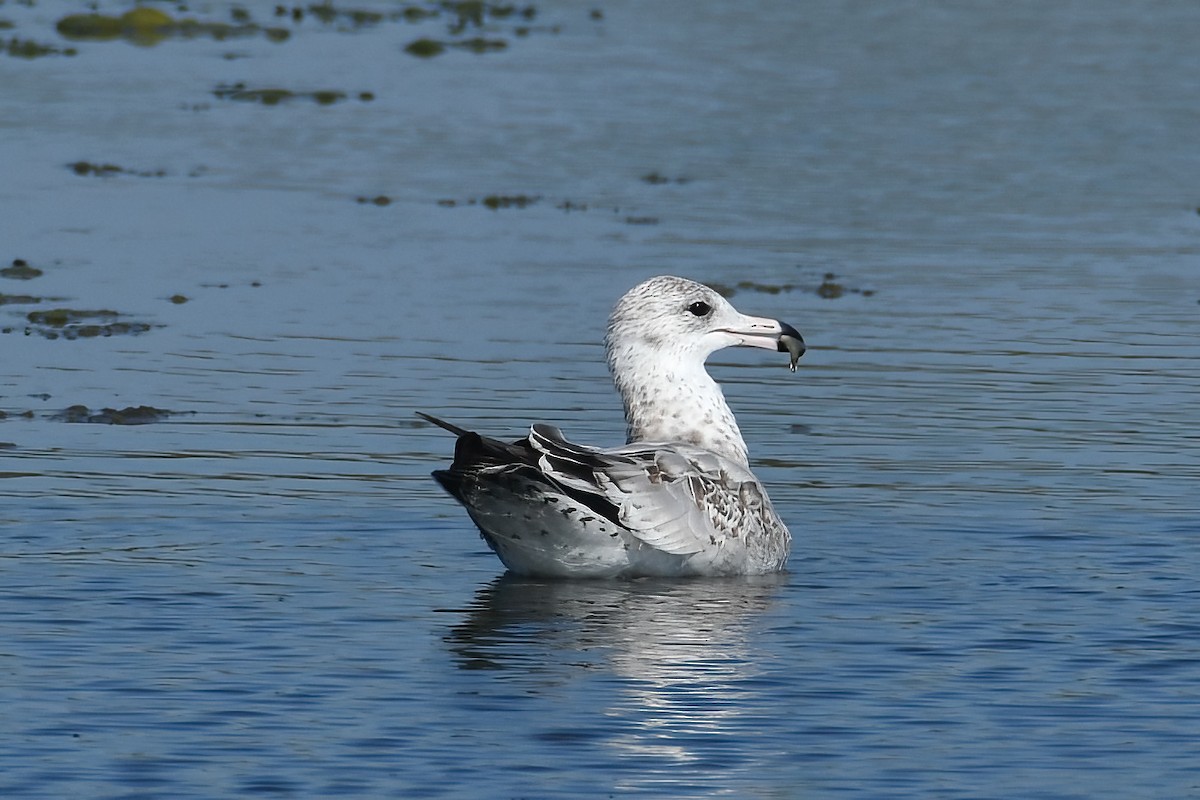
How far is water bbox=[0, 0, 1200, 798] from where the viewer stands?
8422mm

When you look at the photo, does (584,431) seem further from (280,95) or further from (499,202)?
(280,95)

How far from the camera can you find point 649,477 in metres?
10.7

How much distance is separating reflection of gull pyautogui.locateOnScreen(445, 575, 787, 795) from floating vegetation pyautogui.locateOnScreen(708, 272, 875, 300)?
7.06m

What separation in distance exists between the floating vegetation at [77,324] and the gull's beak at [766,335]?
5851 millimetres

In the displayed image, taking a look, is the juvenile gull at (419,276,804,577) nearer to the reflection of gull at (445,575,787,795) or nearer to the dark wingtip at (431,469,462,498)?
the dark wingtip at (431,469,462,498)

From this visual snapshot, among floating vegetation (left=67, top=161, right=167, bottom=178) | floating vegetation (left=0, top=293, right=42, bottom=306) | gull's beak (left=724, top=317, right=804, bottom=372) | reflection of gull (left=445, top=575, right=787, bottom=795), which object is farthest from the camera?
floating vegetation (left=67, top=161, right=167, bottom=178)

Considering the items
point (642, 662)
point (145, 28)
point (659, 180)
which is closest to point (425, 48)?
point (145, 28)

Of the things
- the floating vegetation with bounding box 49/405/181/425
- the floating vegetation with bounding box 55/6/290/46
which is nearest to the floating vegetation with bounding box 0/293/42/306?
the floating vegetation with bounding box 49/405/181/425

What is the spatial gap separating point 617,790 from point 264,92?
22494 millimetres

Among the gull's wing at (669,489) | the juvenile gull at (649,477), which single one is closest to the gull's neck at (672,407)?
the juvenile gull at (649,477)

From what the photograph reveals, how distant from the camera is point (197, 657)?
366 inches

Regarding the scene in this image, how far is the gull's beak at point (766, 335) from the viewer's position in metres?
12.0

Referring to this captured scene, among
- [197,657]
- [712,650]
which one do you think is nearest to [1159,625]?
[712,650]

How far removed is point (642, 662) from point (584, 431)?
452 centimetres
